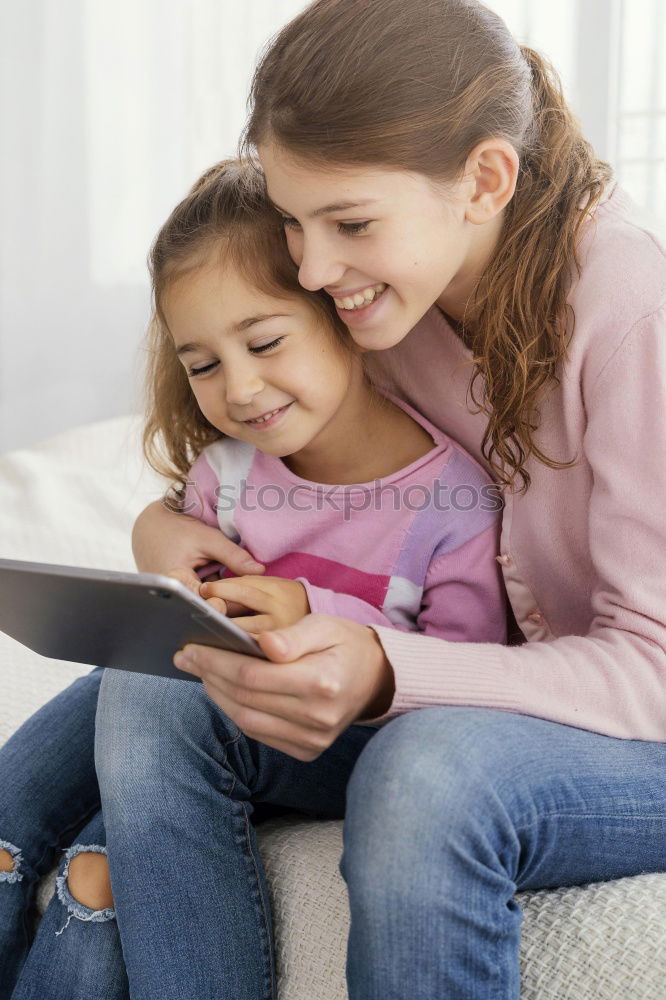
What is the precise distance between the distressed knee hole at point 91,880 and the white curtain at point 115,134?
5.58 feet

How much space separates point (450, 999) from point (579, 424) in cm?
54

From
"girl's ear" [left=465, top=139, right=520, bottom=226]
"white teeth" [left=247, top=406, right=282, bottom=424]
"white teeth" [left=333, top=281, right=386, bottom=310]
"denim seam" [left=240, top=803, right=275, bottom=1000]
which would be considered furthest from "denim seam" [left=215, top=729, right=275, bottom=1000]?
"girl's ear" [left=465, top=139, right=520, bottom=226]

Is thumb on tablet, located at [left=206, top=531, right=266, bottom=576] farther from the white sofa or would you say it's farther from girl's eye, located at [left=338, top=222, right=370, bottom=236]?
girl's eye, located at [left=338, top=222, right=370, bottom=236]

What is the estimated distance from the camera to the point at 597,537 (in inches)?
40.4

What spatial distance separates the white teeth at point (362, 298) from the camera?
1100mm

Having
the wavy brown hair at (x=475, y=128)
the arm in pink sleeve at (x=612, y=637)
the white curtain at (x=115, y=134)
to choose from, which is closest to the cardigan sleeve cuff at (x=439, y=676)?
the arm in pink sleeve at (x=612, y=637)

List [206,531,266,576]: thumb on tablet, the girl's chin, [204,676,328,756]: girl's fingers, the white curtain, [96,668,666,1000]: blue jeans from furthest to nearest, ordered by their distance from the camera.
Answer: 1. the white curtain
2. [206,531,266,576]: thumb on tablet
3. the girl's chin
4. [204,676,328,756]: girl's fingers
5. [96,668,666,1000]: blue jeans

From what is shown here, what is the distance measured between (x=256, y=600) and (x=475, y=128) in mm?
492

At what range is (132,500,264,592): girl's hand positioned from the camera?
1.23m

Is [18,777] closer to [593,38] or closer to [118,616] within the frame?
[118,616]

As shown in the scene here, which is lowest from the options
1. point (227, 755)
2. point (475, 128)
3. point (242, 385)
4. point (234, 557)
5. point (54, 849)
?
point (54, 849)

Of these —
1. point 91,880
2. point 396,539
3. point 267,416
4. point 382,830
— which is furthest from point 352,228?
point 91,880

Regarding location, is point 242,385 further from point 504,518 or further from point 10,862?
point 10,862

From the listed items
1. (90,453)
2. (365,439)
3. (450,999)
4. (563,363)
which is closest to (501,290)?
(563,363)
